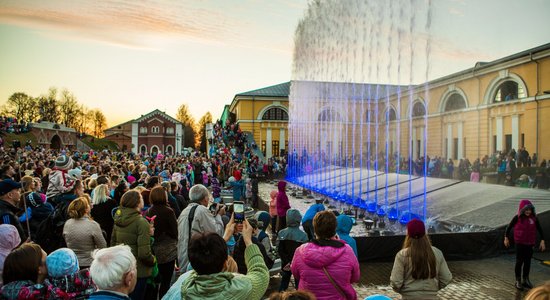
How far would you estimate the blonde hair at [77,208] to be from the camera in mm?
5316

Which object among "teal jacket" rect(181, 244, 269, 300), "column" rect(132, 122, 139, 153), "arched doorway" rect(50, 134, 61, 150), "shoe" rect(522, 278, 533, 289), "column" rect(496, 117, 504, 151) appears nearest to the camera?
"teal jacket" rect(181, 244, 269, 300)

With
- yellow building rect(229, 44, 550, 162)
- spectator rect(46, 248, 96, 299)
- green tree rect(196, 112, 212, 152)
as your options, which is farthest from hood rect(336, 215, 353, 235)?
green tree rect(196, 112, 212, 152)

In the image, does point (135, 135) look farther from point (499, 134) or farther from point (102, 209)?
point (102, 209)

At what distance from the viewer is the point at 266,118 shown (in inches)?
2488

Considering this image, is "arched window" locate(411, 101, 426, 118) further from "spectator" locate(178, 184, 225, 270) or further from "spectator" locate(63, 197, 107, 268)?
"spectator" locate(63, 197, 107, 268)

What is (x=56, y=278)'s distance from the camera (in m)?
3.43

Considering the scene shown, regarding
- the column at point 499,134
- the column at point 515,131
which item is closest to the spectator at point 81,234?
the column at point 515,131

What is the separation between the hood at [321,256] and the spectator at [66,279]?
192cm

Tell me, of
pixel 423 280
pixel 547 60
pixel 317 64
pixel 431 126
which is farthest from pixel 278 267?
pixel 431 126

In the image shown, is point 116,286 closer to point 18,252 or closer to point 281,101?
point 18,252

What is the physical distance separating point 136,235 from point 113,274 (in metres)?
2.46

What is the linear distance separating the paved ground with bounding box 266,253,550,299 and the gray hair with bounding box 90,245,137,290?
5.14 m

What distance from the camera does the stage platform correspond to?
407 inches

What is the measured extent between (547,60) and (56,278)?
30.7 meters
